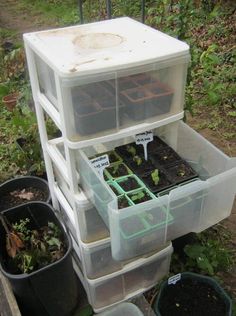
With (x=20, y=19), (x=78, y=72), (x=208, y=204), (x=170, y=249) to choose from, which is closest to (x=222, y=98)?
(x=170, y=249)

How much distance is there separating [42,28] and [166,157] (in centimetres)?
466

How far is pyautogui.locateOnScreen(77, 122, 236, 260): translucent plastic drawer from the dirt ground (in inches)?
29.4

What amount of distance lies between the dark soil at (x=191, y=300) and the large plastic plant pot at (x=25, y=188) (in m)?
0.87

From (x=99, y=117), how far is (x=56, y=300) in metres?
0.97

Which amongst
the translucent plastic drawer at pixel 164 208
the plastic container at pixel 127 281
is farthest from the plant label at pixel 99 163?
the plastic container at pixel 127 281

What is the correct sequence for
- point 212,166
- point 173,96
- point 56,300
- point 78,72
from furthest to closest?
point 56,300 < point 212,166 < point 173,96 < point 78,72

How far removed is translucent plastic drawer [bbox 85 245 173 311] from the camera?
1681 mm

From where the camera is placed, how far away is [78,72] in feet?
3.45

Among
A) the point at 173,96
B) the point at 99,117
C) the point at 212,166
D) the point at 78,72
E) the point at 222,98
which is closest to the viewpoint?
the point at 78,72

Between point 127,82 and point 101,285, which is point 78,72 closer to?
point 127,82

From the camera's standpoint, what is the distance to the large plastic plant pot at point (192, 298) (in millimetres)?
1644

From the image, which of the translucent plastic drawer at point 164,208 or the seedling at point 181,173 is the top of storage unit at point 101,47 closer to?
the translucent plastic drawer at point 164,208

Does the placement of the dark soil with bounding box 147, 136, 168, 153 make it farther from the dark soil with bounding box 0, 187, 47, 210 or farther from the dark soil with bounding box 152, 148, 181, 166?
the dark soil with bounding box 0, 187, 47, 210

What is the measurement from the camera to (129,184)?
4.48 ft
